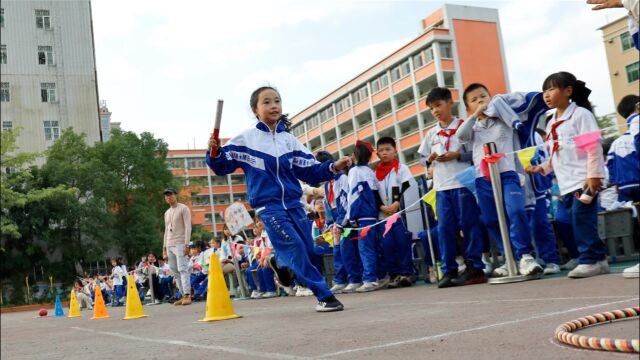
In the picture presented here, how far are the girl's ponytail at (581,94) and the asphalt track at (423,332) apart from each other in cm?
155

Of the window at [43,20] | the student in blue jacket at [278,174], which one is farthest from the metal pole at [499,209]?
the window at [43,20]

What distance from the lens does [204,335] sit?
4949 mm

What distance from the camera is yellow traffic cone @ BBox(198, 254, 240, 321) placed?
6656mm

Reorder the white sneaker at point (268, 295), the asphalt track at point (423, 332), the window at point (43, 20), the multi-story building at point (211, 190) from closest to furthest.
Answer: the asphalt track at point (423, 332)
the white sneaker at point (268, 295)
the window at point (43, 20)
the multi-story building at point (211, 190)

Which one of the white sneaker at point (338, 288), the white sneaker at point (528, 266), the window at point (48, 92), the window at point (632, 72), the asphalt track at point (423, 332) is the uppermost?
the window at point (48, 92)

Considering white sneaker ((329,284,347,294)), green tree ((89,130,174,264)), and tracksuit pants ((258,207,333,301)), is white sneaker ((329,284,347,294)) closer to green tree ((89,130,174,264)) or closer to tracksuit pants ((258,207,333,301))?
tracksuit pants ((258,207,333,301))

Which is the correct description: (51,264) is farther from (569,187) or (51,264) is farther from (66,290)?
(569,187)

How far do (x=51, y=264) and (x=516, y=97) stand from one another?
40.7 metres

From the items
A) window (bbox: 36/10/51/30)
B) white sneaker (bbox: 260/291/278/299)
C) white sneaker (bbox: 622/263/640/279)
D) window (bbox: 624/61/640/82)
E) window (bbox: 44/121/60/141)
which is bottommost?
white sneaker (bbox: 260/291/278/299)

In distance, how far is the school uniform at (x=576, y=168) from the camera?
5621 mm

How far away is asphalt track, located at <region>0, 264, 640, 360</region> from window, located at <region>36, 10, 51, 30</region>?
50.0 m

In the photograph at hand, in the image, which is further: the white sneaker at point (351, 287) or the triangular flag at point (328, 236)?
the triangular flag at point (328, 236)

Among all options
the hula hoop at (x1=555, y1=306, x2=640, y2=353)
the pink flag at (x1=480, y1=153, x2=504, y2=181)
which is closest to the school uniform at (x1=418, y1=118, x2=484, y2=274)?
the pink flag at (x1=480, y1=153, x2=504, y2=181)

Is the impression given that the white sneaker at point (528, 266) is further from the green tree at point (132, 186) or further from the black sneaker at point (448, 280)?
the green tree at point (132, 186)
